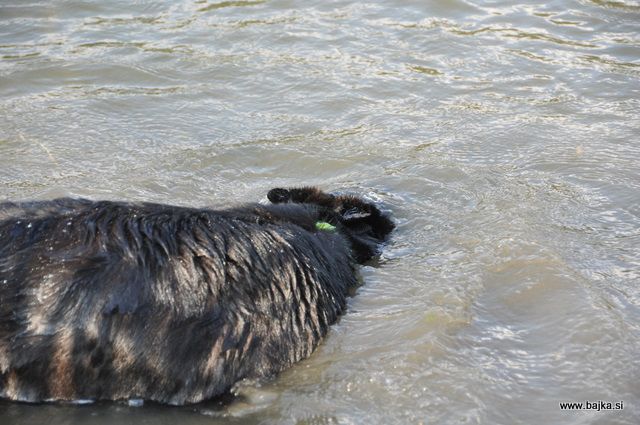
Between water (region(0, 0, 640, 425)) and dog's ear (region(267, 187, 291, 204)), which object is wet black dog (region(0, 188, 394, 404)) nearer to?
water (region(0, 0, 640, 425))

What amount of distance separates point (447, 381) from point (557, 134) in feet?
11.8

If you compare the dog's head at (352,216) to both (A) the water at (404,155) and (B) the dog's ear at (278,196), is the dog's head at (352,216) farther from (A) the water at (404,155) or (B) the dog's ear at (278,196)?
(A) the water at (404,155)

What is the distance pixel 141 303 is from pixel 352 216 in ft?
6.57

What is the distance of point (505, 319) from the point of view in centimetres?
491

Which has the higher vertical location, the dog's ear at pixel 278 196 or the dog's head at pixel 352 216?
the dog's ear at pixel 278 196

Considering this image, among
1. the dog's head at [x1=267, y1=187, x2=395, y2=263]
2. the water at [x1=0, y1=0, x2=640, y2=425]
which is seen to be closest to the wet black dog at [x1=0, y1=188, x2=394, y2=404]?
the water at [x1=0, y1=0, x2=640, y2=425]

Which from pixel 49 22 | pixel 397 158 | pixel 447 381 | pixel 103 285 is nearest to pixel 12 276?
pixel 103 285

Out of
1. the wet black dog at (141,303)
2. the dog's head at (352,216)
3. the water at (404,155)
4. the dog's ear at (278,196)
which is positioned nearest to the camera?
the wet black dog at (141,303)

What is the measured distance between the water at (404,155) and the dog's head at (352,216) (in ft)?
0.60

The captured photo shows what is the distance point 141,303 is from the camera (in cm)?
409

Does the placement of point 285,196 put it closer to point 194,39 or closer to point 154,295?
point 154,295

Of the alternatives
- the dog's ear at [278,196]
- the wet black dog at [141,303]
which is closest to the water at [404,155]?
the wet black dog at [141,303]

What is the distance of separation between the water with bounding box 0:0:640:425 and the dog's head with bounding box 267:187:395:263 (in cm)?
18

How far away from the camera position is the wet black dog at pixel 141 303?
3996 millimetres
